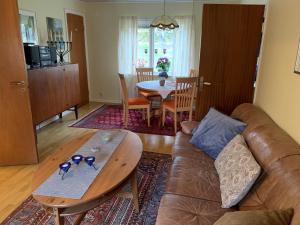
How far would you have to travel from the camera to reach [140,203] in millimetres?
2199

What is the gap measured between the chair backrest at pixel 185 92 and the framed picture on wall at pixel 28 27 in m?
2.35

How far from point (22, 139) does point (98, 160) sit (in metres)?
1.36

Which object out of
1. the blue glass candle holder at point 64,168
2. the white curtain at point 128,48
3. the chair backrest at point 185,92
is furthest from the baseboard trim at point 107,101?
the blue glass candle holder at point 64,168

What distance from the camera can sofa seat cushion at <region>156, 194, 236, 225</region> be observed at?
1429 millimetres

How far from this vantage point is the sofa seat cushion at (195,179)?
1.70 metres

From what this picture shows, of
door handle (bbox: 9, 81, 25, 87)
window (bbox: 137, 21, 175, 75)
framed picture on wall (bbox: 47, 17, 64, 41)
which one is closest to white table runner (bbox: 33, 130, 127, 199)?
door handle (bbox: 9, 81, 25, 87)

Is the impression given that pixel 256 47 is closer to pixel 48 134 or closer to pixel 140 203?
pixel 140 203

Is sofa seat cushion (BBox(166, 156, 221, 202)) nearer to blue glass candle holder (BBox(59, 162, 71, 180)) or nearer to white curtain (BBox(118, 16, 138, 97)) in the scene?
blue glass candle holder (BBox(59, 162, 71, 180))

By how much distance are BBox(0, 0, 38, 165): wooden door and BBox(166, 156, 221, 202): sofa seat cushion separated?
70.3 inches

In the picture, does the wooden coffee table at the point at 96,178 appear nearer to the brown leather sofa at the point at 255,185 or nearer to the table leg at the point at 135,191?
the table leg at the point at 135,191

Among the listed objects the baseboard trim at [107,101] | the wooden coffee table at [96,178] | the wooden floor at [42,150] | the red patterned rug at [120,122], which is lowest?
the wooden floor at [42,150]

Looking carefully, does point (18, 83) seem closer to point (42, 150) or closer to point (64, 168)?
point (42, 150)

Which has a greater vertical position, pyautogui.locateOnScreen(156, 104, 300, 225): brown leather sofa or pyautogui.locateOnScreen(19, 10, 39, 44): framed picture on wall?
pyautogui.locateOnScreen(19, 10, 39, 44): framed picture on wall

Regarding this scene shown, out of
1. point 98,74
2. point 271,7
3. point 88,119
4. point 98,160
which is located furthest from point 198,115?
point 98,74
